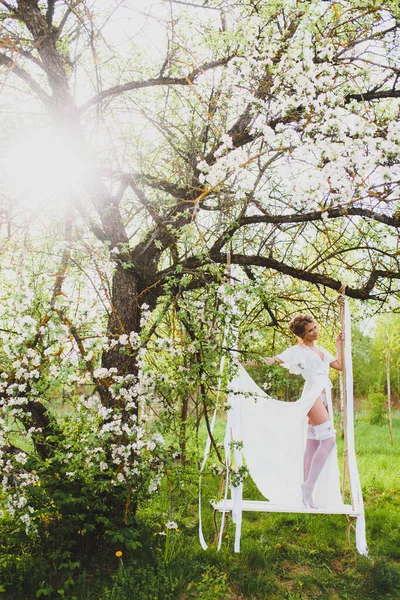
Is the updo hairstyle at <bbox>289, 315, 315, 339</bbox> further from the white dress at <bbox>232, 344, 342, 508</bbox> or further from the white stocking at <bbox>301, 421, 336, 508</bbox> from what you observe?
the white stocking at <bbox>301, 421, 336, 508</bbox>

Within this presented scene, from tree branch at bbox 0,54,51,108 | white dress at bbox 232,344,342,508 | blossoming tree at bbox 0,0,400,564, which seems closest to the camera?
blossoming tree at bbox 0,0,400,564

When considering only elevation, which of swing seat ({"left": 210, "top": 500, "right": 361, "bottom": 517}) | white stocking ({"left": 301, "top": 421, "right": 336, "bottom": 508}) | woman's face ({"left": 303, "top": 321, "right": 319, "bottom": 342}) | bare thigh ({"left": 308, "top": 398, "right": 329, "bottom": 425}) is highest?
woman's face ({"left": 303, "top": 321, "right": 319, "bottom": 342})

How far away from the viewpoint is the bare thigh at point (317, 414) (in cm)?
414

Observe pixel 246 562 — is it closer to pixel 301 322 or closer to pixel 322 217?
pixel 301 322

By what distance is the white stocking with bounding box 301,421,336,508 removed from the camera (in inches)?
158

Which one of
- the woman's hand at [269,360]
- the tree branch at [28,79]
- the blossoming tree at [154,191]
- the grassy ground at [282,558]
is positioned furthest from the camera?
the tree branch at [28,79]

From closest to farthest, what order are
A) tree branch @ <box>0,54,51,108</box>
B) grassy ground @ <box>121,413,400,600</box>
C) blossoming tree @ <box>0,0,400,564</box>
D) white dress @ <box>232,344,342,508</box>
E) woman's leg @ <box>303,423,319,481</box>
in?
blossoming tree @ <box>0,0,400,564</box> → grassy ground @ <box>121,413,400,600</box> → white dress @ <box>232,344,342,508</box> → woman's leg @ <box>303,423,319,481</box> → tree branch @ <box>0,54,51,108</box>

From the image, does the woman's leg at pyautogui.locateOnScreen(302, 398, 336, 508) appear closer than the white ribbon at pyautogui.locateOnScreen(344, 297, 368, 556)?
No

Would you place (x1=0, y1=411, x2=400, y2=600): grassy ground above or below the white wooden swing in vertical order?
below

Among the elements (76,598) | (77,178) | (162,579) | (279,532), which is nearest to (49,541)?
(76,598)

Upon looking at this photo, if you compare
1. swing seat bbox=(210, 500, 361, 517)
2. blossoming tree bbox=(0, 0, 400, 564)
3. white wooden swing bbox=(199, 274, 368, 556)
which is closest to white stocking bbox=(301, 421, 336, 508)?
white wooden swing bbox=(199, 274, 368, 556)

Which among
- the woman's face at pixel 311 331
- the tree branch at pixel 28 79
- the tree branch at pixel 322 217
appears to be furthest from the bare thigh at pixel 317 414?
the tree branch at pixel 28 79

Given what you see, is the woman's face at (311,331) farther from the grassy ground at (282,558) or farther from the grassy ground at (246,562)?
the grassy ground at (282,558)

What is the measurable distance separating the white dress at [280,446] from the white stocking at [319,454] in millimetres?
52
